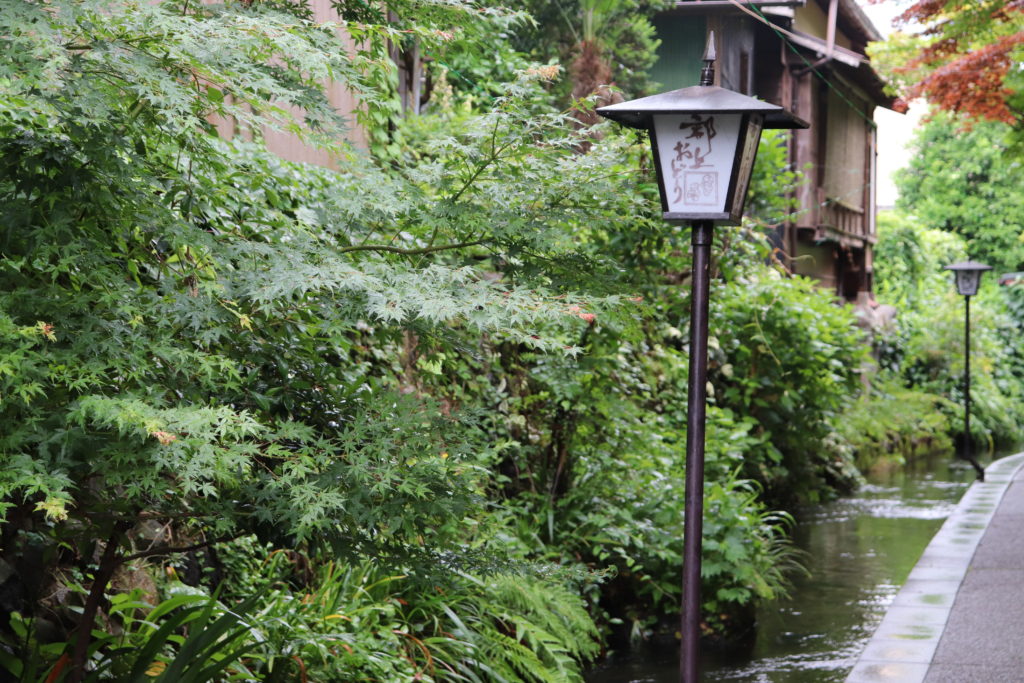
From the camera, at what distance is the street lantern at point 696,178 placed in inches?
166

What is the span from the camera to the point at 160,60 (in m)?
3.14

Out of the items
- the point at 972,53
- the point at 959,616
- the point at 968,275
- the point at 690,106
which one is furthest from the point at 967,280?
the point at 690,106

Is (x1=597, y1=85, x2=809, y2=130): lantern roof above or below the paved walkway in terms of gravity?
above

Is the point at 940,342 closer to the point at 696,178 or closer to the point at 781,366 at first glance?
the point at 781,366

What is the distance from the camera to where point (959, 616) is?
282 inches

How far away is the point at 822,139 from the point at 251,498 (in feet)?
60.8

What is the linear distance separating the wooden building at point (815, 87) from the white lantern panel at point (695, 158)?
1086 cm

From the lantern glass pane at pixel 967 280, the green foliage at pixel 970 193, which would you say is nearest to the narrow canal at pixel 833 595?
the lantern glass pane at pixel 967 280

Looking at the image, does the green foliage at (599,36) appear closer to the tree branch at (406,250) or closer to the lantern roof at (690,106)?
the lantern roof at (690,106)

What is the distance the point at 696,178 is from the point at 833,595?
219 inches

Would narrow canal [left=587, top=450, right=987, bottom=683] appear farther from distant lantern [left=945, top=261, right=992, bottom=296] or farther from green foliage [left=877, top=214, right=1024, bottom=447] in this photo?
green foliage [left=877, top=214, right=1024, bottom=447]

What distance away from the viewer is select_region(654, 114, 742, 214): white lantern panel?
4.28m

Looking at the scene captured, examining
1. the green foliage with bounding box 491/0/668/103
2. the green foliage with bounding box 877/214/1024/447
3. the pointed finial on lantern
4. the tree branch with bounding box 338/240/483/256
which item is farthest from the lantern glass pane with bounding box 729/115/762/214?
the green foliage with bounding box 877/214/1024/447

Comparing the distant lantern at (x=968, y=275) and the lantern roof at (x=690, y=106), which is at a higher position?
A: the distant lantern at (x=968, y=275)
